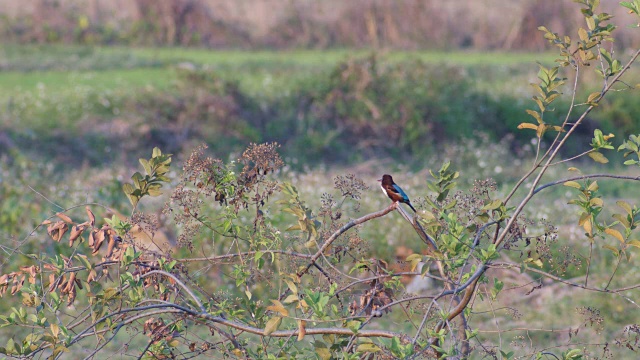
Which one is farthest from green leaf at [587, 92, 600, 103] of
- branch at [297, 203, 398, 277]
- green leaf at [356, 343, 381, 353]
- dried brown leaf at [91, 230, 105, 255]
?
dried brown leaf at [91, 230, 105, 255]

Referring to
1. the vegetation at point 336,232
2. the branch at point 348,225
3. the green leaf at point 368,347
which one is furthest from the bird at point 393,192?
the green leaf at point 368,347

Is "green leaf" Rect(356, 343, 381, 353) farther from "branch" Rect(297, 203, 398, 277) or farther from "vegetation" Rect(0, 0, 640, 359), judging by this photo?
"branch" Rect(297, 203, 398, 277)

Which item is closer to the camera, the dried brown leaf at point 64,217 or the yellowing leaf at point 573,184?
the yellowing leaf at point 573,184

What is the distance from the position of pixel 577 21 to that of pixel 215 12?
794 cm

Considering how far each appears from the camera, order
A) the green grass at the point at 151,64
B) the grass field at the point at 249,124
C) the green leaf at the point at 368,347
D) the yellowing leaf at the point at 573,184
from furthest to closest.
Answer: the green grass at the point at 151,64 → the grass field at the point at 249,124 → the yellowing leaf at the point at 573,184 → the green leaf at the point at 368,347

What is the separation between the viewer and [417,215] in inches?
119

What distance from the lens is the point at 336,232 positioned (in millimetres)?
2891

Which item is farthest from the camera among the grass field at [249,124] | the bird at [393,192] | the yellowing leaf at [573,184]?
the grass field at [249,124]

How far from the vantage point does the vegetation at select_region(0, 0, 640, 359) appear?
113 inches

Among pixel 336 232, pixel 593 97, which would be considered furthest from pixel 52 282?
pixel 593 97

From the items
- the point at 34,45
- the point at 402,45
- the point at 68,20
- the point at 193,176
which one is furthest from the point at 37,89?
the point at 193,176

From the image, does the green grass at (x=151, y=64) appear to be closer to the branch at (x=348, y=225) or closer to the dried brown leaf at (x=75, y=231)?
→ the dried brown leaf at (x=75, y=231)

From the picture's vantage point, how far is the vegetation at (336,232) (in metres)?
2.88

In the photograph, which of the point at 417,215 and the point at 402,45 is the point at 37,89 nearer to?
the point at 402,45
